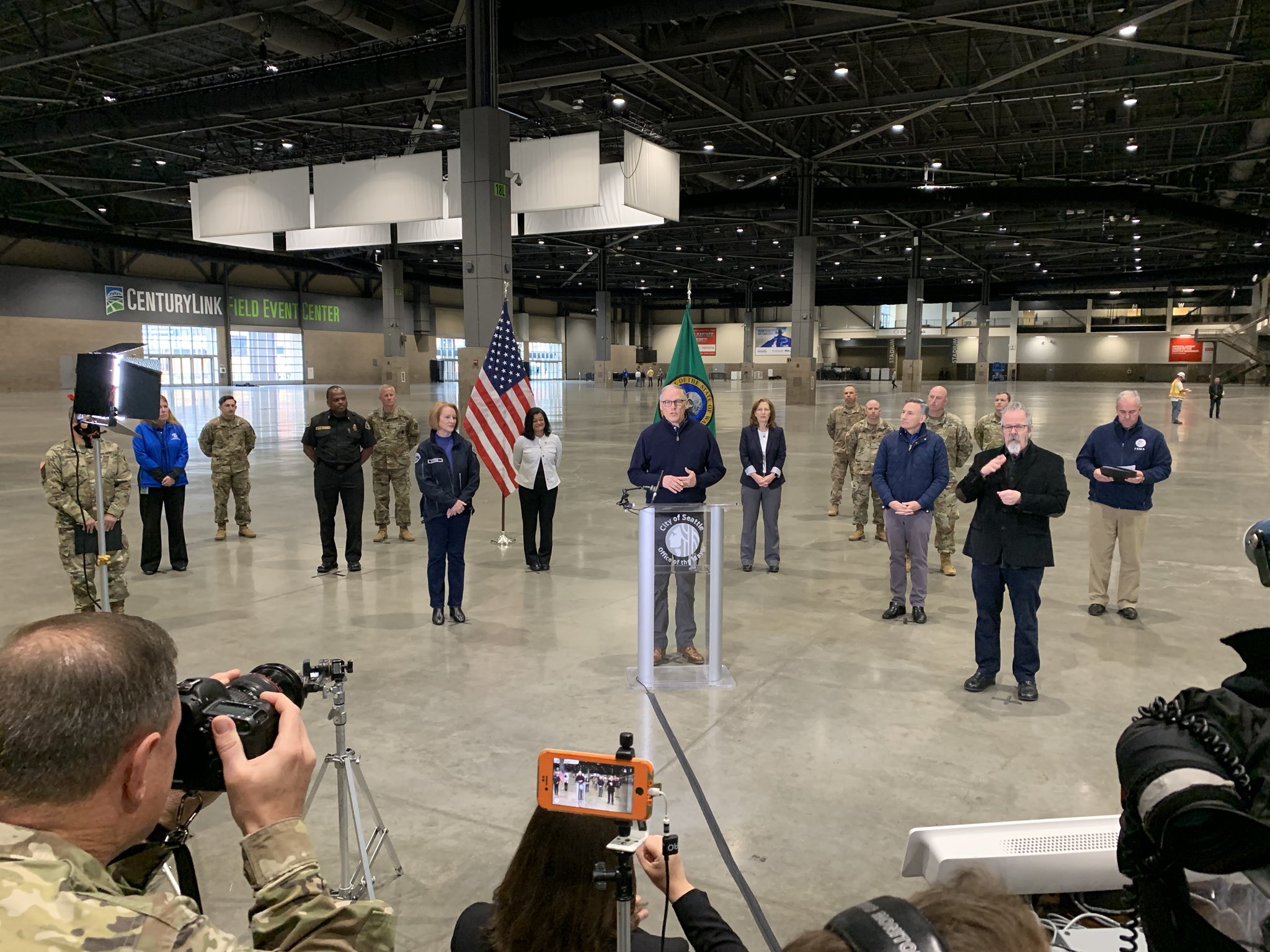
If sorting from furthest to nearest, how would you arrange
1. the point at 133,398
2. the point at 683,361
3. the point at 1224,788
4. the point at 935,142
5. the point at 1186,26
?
1. the point at 935,142
2. the point at 1186,26
3. the point at 683,361
4. the point at 133,398
5. the point at 1224,788

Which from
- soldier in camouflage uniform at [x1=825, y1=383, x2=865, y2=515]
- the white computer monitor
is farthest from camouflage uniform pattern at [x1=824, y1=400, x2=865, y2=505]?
the white computer monitor

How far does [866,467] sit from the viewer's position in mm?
9719

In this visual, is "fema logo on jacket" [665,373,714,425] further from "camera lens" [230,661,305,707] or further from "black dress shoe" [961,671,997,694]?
"camera lens" [230,661,305,707]

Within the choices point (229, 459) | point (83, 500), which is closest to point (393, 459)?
point (229, 459)

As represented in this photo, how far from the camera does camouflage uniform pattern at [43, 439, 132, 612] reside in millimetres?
6188

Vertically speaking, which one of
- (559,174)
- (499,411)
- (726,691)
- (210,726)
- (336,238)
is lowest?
(726,691)

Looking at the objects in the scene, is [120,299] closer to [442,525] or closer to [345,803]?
[442,525]

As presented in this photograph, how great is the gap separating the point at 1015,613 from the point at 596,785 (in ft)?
14.4

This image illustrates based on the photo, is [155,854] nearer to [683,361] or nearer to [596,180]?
[683,361]

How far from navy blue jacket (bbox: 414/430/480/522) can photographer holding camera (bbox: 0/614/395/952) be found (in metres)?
5.24

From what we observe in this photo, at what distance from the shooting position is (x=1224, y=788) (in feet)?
4.49

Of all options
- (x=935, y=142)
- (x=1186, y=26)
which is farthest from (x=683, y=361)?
(x=935, y=142)

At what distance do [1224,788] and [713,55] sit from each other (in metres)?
21.7

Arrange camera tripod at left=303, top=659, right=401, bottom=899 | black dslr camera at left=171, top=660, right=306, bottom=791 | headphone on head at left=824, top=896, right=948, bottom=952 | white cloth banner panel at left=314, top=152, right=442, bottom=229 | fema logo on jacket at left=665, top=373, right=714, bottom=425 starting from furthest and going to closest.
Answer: white cloth banner panel at left=314, top=152, right=442, bottom=229
fema logo on jacket at left=665, top=373, right=714, bottom=425
camera tripod at left=303, top=659, right=401, bottom=899
black dslr camera at left=171, top=660, right=306, bottom=791
headphone on head at left=824, top=896, right=948, bottom=952
